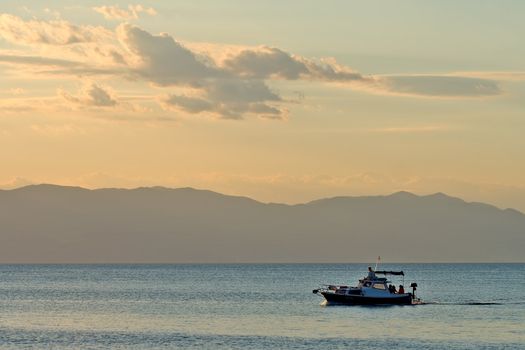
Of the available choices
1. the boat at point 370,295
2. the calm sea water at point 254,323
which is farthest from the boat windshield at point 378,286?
the calm sea water at point 254,323

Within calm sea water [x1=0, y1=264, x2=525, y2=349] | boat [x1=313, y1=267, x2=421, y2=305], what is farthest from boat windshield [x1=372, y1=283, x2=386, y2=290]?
calm sea water [x1=0, y1=264, x2=525, y2=349]

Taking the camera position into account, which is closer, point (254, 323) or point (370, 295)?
point (254, 323)

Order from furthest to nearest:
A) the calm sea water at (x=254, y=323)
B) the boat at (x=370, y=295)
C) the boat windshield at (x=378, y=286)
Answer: the boat windshield at (x=378, y=286) → the boat at (x=370, y=295) → the calm sea water at (x=254, y=323)

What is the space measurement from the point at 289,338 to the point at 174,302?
55431mm

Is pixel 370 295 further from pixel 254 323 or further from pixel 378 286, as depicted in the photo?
pixel 254 323

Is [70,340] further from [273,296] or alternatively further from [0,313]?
[273,296]

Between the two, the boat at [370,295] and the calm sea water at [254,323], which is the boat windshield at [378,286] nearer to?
the boat at [370,295]

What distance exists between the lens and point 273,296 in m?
172

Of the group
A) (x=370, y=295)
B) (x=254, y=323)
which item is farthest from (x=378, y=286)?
(x=254, y=323)

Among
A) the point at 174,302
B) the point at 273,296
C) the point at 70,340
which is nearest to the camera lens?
the point at 70,340

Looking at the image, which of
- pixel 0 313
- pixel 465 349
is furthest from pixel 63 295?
pixel 465 349

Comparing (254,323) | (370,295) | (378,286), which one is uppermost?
(378,286)

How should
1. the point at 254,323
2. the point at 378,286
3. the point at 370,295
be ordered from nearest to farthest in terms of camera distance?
the point at 254,323 < the point at 370,295 < the point at 378,286

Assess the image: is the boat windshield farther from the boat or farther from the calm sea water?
the calm sea water
